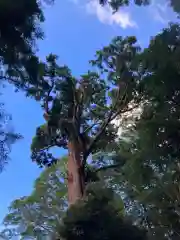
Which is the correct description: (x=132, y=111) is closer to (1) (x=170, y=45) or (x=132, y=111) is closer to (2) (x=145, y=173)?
(2) (x=145, y=173)

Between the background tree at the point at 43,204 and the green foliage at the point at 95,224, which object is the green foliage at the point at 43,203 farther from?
the green foliage at the point at 95,224

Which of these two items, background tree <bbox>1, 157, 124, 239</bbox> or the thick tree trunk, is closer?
the thick tree trunk

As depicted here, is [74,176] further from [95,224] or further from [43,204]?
[43,204]

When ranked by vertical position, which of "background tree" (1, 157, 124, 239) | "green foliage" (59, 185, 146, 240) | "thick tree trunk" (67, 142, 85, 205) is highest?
"background tree" (1, 157, 124, 239)

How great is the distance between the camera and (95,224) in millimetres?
7160

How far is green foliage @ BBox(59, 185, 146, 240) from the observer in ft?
23.1

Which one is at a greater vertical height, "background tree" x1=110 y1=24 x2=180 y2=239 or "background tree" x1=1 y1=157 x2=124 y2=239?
"background tree" x1=1 y1=157 x2=124 y2=239

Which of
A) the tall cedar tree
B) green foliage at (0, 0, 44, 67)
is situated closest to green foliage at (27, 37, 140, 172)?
the tall cedar tree

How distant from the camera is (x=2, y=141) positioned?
5.77m

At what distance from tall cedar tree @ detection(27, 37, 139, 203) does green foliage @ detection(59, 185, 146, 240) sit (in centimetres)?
181

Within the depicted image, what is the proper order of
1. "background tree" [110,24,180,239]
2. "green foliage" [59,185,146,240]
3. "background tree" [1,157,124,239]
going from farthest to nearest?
"background tree" [1,157,124,239] → "background tree" [110,24,180,239] → "green foliage" [59,185,146,240]

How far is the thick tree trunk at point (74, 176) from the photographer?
8.64m

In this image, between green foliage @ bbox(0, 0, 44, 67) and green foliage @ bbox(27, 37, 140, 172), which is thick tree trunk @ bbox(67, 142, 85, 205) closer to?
green foliage @ bbox(27, 37, 140, 172)

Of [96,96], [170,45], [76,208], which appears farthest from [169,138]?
[96,96]
